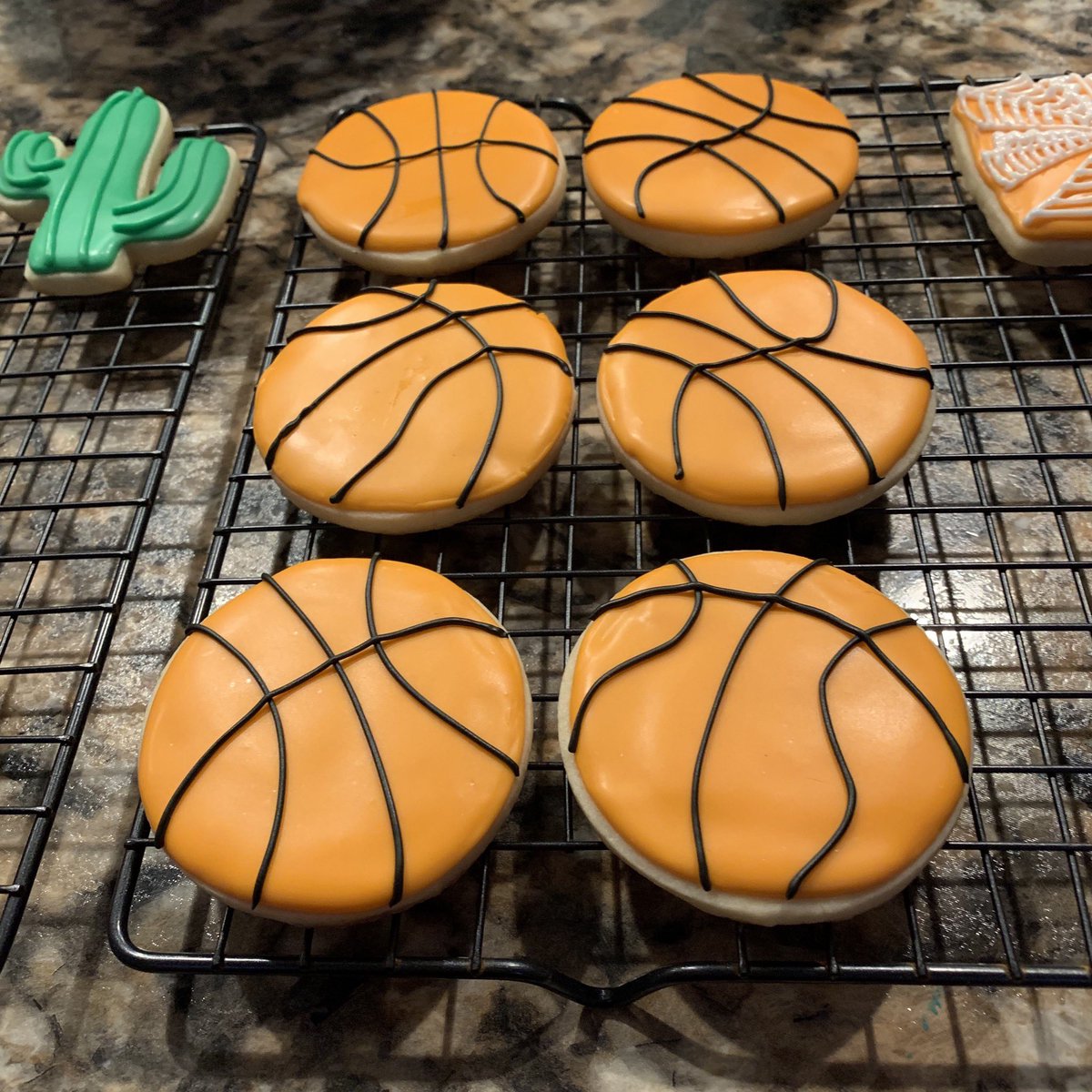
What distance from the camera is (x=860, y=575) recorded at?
120 centimetres

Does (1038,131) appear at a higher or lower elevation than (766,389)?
higher

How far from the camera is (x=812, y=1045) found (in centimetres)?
94

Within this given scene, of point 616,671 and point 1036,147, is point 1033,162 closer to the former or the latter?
point 1036,147

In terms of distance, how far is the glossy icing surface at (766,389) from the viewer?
112 centimetres

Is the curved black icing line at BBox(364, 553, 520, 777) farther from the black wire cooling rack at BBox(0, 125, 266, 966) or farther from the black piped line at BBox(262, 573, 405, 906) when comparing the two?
the black wire cooling rack at BBox(0, 125, 266, 966)

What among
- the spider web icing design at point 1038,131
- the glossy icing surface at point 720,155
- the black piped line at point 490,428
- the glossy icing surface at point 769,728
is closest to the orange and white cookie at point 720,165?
the glossy icing surface at point 720,155

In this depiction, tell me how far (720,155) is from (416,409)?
689 mm

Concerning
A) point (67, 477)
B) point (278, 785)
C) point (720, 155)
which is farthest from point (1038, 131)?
point (67, 477)

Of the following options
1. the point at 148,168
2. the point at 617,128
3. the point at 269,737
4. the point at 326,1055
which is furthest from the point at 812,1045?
the point at 148,168

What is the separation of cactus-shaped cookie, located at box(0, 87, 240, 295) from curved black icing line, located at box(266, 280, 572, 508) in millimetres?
395

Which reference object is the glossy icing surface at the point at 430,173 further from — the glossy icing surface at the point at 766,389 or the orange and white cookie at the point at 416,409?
the glossy icing surface at the point at 766,389

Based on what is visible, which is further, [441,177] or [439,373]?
[441,177]

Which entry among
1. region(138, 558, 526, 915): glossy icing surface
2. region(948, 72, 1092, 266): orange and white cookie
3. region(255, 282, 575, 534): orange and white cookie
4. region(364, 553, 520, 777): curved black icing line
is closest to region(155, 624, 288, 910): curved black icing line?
region(138, 558, 526, 915): glossy icing surface

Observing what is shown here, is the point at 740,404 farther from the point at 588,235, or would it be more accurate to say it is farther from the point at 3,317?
the point at 3,317
